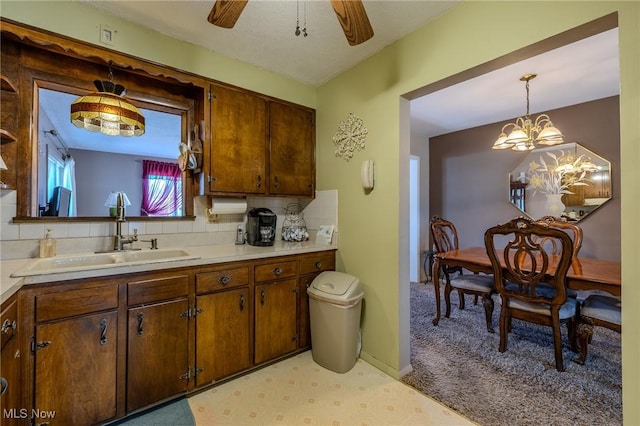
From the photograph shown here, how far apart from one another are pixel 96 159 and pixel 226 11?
1.44m

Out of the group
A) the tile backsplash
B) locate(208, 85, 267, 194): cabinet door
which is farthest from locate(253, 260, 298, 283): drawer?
locate(208, 85, 267, 194): cabinet door

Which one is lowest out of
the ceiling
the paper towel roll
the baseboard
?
the baseboard

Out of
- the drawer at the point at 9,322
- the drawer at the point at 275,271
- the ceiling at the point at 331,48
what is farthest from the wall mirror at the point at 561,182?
the drawer at the point at 9,322

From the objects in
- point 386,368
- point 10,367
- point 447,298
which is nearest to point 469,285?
point 447,298

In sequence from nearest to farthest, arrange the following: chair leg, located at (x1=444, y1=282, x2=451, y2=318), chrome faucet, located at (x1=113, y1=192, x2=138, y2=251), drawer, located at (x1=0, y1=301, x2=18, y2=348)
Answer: drawer, located at (x1=0, y1=301, x2=18, y2=348), chrome faucet, located at (x1=113, y1=192, x2=138, y2=251), chair leg, located at (x1=444, y1=282, x2=451, y2=318)

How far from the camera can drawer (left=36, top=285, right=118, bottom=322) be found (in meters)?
1.31

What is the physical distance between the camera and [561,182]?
3.52 metres

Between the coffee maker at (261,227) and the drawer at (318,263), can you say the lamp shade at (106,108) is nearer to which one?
the coffee maker at (261,227)

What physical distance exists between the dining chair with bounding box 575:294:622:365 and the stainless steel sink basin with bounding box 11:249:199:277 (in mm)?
2857

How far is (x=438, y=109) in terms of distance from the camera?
3.55 meters

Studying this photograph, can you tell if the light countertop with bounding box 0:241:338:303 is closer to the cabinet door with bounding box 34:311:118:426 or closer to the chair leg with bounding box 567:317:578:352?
the cabinet door with bounding box 34:311:118:426

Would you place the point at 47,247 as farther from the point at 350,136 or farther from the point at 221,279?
the point at 350,136

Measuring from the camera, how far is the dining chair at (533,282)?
2.01 metres

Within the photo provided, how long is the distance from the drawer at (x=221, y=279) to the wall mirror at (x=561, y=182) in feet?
12.6
